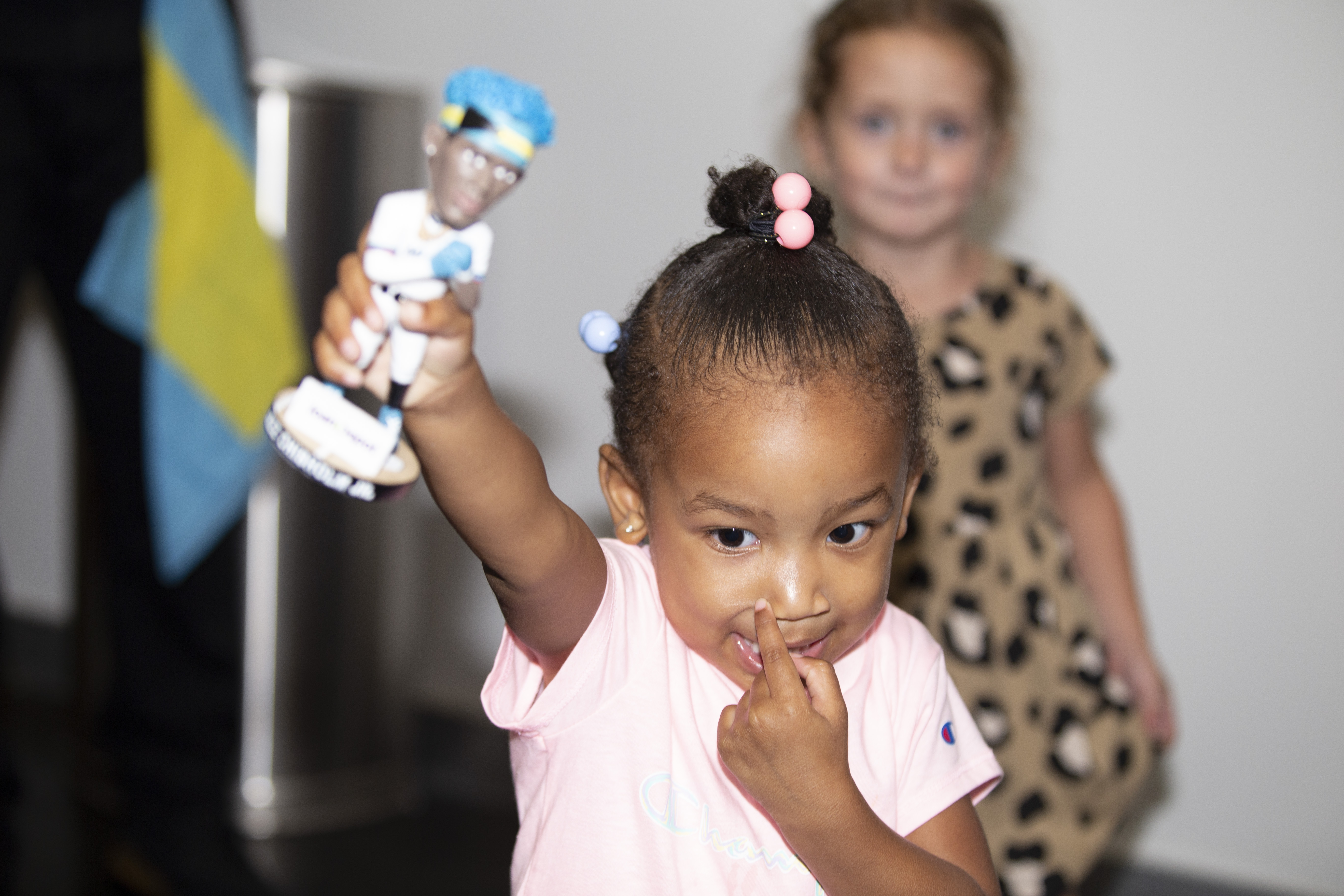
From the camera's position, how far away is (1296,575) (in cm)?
160

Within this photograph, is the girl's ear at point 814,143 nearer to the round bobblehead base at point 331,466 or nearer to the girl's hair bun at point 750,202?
the girl's hair bun at point 750,202

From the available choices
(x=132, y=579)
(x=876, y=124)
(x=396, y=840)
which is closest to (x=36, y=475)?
(x=132, y=579)

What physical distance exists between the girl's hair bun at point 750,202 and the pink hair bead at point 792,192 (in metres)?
0.02

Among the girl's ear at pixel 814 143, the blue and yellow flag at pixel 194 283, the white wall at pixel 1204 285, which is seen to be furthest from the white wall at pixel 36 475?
the girl's ear at pixel 814 143

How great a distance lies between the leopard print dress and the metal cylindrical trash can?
930mm

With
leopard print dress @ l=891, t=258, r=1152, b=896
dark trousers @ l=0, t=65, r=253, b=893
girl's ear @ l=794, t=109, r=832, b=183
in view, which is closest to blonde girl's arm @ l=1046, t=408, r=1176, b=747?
leopard print dress @ l=891, t=258, r=1152, b=896

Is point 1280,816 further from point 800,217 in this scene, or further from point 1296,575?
point 800,217

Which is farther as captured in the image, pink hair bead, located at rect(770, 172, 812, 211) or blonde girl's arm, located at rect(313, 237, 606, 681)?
pink hair bead, located at rect(770, 172, 812, 211)

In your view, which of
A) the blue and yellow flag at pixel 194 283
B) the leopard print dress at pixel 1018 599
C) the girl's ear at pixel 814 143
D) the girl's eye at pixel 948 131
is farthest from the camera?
the blue and yellow flag at pixel 194 283

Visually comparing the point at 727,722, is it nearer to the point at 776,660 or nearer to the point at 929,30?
the point at 776,660

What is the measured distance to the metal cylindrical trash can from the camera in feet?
5.87

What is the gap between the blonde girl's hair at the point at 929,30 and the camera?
1429 mm

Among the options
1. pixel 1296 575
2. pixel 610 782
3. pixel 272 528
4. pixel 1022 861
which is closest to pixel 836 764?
pixel 610 782

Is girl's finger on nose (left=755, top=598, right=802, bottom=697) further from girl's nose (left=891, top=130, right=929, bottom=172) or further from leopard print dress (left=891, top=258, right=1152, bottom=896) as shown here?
girl's nose (left=891, top=130, right=929, bottom=172)
